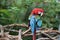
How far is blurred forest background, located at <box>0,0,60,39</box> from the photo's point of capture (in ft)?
14.4

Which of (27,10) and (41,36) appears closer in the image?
(41,36)

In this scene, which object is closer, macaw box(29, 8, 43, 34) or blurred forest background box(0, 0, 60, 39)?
macaw box(29, 8, 43, 34)

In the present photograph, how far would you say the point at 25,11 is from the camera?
4492 mm

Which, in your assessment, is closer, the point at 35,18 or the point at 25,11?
the point at 35,18

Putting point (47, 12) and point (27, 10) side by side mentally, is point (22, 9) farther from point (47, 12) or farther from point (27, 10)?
point (47, 12)

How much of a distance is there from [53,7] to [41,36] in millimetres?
1395

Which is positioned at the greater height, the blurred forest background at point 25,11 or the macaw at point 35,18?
the blurred forest background at point 25,11

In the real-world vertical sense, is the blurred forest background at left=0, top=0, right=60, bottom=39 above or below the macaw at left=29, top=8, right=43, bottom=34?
above

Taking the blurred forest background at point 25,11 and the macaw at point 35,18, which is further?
the blurred forest background at point 25,11

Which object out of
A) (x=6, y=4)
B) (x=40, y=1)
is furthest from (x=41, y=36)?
(x=6, y=4)

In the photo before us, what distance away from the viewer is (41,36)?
316cm

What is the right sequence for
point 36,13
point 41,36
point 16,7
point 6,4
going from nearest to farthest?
point 36,13 → point 41,36 → point 16,7 → point 6,4

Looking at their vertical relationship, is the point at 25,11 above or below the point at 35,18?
above

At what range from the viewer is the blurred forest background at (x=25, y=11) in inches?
172
